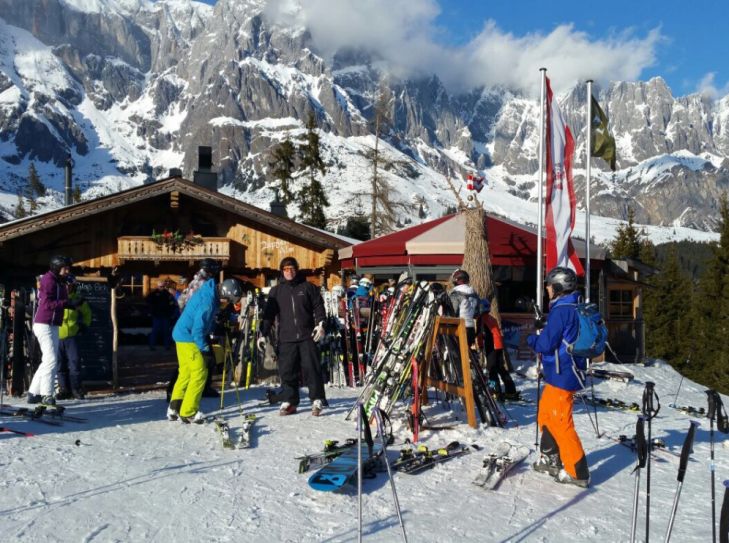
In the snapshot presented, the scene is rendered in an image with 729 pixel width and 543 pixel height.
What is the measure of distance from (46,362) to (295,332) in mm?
2689

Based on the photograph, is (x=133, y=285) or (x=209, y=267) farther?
(x=133, y=285)

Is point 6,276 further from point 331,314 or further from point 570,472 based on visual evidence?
point 570,472

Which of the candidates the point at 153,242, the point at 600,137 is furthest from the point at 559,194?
the point at 153,242

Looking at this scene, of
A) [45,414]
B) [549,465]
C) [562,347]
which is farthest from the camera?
[45,414]

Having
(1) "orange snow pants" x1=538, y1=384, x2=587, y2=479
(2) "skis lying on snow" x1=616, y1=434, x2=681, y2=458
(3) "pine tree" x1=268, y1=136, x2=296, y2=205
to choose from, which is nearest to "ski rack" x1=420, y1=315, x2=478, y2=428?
(2) "skis lying on snow" x1=616, y1=434, x2=681, y2=458

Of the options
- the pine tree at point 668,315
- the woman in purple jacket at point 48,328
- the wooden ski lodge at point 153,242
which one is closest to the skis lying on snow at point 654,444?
the woman in purple jacket at point 48,328

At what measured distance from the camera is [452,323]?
22.0 ft

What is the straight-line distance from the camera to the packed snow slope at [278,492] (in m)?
3.96

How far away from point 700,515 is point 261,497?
10.6ft

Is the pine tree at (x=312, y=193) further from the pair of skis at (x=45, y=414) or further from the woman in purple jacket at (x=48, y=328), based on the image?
the pair of skis at (x=45, y=414)

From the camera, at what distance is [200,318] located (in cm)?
620

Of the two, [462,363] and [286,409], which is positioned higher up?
[462,363]

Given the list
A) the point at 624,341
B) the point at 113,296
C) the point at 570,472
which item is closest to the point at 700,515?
the point at 570,472

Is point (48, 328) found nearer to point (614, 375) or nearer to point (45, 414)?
point (45, 414)
